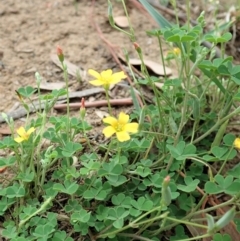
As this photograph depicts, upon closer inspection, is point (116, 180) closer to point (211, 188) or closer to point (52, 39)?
A: point (211, 188)

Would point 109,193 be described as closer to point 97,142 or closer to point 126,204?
point 126,204

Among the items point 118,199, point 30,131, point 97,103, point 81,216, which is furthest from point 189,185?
point 97,103

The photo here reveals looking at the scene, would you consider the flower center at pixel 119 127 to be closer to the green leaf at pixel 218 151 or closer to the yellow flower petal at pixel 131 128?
the yellow flower petal at pixel 131 128

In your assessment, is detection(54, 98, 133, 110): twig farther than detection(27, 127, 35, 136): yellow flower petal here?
Yes

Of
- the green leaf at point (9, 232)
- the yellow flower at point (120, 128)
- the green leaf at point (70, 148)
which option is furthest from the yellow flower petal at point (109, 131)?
the green leaf at point (9, 232)

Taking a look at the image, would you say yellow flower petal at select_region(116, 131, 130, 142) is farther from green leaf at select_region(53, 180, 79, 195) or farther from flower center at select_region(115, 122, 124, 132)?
green leaf at select_region(53, 180, 79, 195)

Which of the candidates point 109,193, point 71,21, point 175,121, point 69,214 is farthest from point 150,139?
point 71,21

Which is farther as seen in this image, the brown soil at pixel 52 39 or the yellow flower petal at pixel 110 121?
the brown soil at pixel 52 39

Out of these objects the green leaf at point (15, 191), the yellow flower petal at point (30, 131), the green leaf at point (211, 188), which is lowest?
A: the green leaf at point (15, 191)

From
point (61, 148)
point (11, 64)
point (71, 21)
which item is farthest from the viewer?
point (71, 21)

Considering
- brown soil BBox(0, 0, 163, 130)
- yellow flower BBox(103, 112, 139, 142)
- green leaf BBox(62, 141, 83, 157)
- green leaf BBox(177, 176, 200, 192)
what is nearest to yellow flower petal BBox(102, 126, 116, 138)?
yellow flower BBox(103, 112, 139, 142)

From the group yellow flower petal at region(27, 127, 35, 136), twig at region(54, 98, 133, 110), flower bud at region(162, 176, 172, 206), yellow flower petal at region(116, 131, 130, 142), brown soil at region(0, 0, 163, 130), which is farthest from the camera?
brown soil at region(0, 0, 163, 130)
